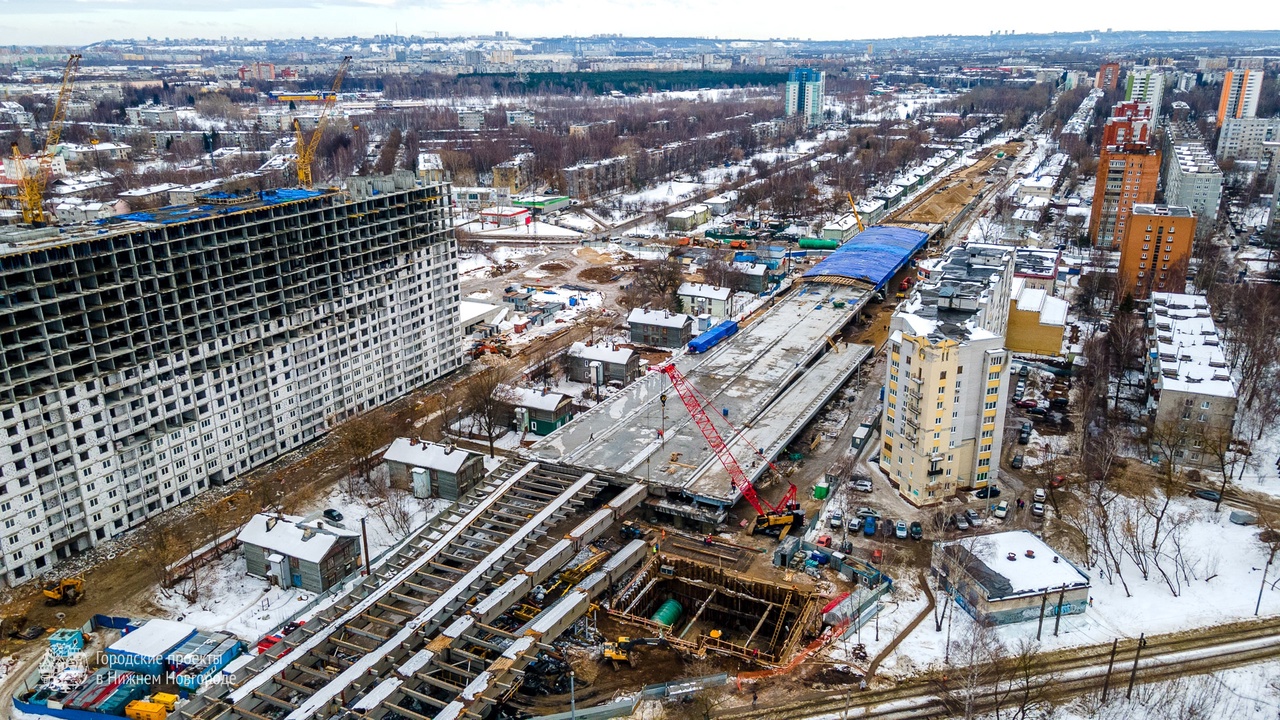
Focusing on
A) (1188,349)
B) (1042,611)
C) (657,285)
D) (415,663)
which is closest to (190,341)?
(415,663)

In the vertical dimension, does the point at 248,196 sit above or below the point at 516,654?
above

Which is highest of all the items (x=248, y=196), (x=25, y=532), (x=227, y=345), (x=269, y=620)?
(x=248, y=196)

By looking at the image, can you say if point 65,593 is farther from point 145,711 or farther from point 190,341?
point 190,341

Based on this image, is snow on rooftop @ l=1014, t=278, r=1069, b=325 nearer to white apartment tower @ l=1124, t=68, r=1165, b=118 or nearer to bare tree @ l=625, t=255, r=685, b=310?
bare tree @ l=625, t=255, r=685, b=310

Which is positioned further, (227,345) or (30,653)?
(227,345)

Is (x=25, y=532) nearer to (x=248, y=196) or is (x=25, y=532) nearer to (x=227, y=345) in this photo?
(x=227, y=345)

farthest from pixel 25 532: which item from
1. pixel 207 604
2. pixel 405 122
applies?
pixel 405 122

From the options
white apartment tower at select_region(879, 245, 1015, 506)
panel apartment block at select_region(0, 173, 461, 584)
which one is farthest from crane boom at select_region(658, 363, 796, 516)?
panel apartment block at select_region(0, 173, 461, 584)
